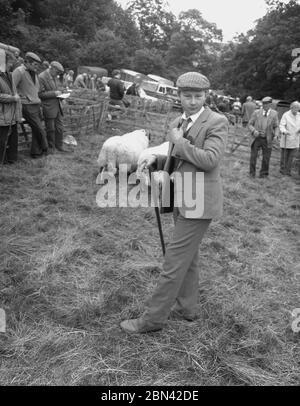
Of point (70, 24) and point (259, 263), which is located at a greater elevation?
point (70, 24)

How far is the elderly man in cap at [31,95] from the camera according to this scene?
301 inches

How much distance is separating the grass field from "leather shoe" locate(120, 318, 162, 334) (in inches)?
2.3

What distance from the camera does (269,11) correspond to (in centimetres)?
3300

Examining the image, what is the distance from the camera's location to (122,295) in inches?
146

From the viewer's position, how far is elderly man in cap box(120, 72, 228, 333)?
287 centimetres

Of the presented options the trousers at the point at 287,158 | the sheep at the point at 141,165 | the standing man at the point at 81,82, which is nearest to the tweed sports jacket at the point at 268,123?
the trousers at the point at 287,158

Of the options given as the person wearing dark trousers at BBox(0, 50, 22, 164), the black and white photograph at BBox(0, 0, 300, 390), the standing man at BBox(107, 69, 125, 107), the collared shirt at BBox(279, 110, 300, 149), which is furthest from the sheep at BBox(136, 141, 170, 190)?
the standing man at BBox(107, 69, 125, 107)

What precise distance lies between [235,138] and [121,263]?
1021cm

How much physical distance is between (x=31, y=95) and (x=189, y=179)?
5.71 m

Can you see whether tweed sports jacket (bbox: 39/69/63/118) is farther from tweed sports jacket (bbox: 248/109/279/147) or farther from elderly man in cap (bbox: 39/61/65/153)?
tweed sports jacket (bbox: 248/109/279/147)

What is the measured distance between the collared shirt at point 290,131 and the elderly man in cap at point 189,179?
7.76 m

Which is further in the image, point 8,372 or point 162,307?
point 162,307
